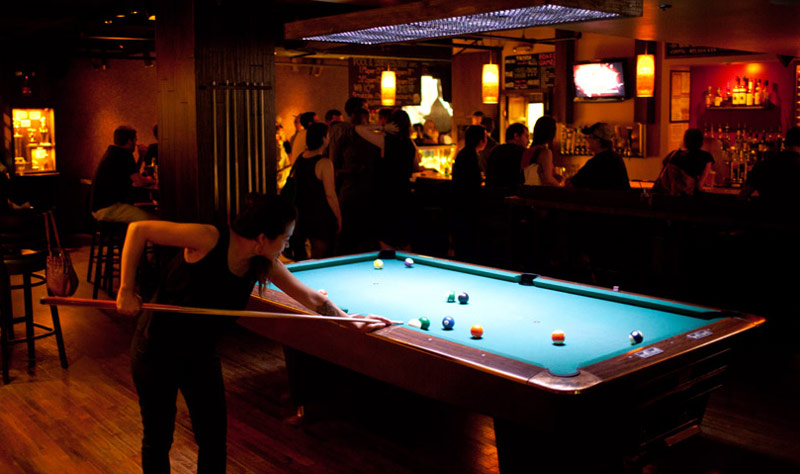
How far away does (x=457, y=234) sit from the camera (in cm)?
771

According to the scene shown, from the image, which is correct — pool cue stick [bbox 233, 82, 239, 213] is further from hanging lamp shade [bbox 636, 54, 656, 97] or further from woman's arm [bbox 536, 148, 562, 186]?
hanging lamp shade [bbox 636, 54, 656, 97]

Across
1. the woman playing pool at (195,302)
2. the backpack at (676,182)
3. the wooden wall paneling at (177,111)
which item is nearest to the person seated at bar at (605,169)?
the backpack at (676,182)

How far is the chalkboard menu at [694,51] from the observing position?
29.1 feet

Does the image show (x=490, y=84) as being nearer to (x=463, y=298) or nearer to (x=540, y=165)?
(x=540, y=165)

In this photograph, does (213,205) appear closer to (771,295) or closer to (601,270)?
(601,270)

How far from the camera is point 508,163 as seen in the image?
7.71m

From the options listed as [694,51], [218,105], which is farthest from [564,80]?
[218,105]

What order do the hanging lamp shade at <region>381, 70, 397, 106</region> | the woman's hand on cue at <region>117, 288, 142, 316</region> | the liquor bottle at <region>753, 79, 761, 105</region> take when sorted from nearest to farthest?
the woman's hand on cue at <region>117, 288, 142, 316</region> → the liquor bottle at <region>753, 79, 761, 105</region> → the hanging lamp shade at <region>381, 70, 397, 106</region>

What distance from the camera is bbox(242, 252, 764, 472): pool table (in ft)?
8.46

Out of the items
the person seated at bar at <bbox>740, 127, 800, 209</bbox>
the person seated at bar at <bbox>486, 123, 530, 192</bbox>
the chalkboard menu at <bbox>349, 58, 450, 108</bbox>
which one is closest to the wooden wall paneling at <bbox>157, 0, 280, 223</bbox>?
the person seated at bar at <bbox>486, 123, 530, 192</bbox>

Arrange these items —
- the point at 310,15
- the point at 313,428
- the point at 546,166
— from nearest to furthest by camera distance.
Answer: the point at 313,428
the point at 546,166
the point at 310,15

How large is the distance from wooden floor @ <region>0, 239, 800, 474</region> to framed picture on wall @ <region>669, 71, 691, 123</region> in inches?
196

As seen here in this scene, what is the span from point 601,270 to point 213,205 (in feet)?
11.4

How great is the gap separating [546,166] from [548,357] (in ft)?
14.9
